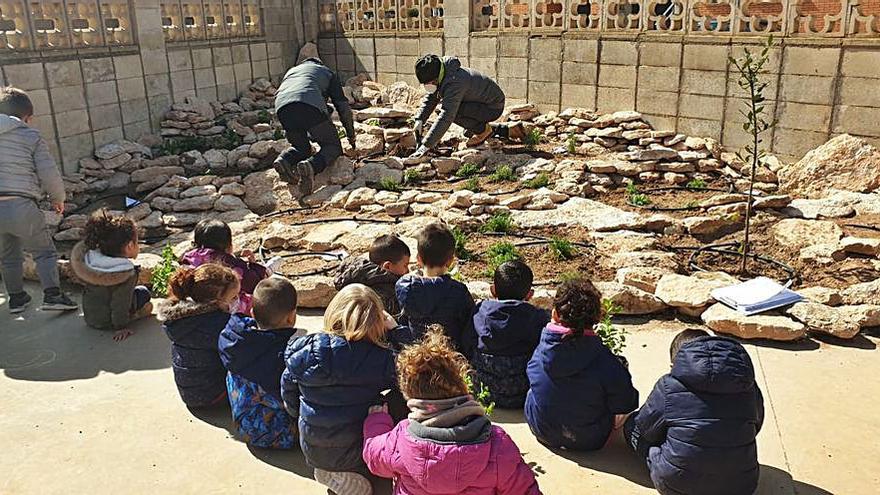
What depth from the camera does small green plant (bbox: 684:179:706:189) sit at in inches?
323

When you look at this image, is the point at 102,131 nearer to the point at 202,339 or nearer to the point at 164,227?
the point at 164,227

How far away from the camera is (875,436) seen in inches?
143

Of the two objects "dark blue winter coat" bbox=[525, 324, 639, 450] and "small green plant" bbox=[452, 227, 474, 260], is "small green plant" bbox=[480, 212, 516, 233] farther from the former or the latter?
"dark blue winter coat" bbox=[525, 324, 639, 450]

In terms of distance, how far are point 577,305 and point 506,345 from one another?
0.63 meters

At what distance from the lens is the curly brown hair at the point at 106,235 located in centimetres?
509

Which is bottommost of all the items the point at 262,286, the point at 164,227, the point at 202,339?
the point at 164,227

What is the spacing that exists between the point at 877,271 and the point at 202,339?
16.6 ft

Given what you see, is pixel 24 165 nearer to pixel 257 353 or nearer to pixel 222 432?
pixel 222 432

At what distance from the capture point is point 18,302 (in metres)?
5.70

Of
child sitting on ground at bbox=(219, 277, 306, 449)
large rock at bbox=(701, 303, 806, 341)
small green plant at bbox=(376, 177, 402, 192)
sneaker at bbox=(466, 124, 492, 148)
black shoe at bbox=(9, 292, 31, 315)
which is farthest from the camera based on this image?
sneaker at bbox=(466, 124, 492, 148)

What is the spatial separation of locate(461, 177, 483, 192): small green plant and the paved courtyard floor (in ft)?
12.3

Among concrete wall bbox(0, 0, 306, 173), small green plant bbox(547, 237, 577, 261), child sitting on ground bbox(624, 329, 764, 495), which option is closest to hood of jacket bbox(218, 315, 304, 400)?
child sitting on ground bbox(624, 329, 764, 495)

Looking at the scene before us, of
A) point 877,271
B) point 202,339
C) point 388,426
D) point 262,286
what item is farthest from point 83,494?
point 877,271

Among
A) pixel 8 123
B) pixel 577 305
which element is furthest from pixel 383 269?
pixel 8 123
